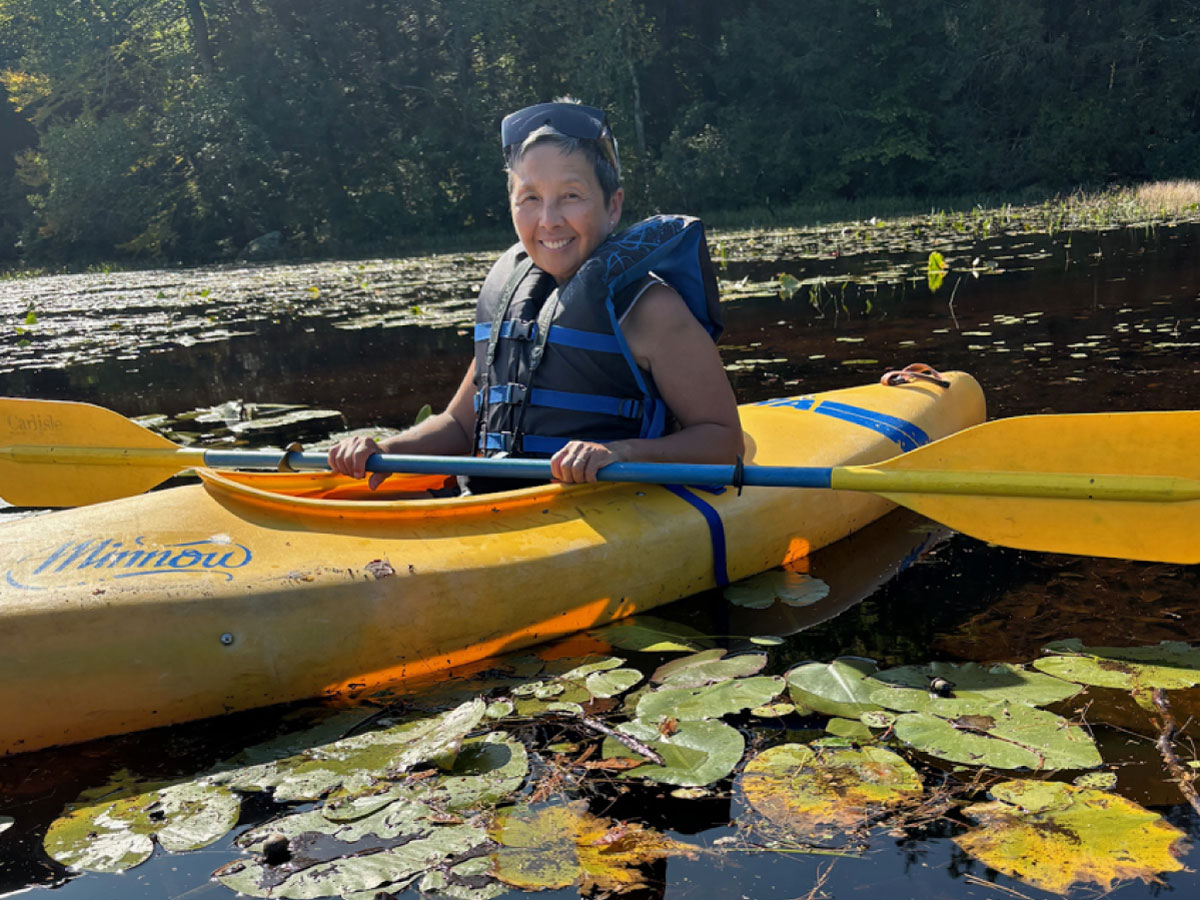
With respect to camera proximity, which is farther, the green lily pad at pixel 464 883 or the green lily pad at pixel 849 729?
the green lily pad at pixel 849 729

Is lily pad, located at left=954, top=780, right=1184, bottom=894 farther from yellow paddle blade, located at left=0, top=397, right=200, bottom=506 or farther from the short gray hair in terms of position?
yellow paddle blade, located at left=0, top=397, right=200, bottom=506

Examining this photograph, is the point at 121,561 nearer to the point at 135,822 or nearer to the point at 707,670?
the point at 135,822

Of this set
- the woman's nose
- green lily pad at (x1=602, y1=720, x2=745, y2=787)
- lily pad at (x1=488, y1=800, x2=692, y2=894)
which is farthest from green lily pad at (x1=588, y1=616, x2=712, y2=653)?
the woman's nose

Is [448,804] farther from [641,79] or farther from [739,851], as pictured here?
[641,79]

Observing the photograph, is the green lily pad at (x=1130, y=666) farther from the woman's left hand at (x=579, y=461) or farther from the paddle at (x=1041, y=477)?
the woman's left hand at (x=579, y=461)

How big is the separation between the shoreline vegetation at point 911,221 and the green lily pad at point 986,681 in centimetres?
907

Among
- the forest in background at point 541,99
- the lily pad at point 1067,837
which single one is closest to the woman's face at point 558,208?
the lily pad at point 1067,837

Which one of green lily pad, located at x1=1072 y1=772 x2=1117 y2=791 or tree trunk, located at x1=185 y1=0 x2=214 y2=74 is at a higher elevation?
tree trunk, located at x1=185 y1=0 x2=214 y2=74

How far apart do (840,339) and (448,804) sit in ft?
14.8

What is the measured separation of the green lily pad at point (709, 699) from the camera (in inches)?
71.4

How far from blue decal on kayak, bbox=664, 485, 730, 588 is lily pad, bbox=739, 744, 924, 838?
852 millimetres

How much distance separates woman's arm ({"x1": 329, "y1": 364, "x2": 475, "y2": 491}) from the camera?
2555mm

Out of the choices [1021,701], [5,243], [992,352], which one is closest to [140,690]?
[1021,701]

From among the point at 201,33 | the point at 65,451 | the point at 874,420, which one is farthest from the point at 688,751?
the point at 201,33
